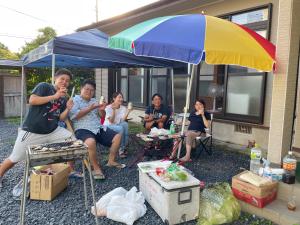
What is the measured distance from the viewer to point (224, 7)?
5602mm

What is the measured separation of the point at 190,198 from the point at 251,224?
69cm

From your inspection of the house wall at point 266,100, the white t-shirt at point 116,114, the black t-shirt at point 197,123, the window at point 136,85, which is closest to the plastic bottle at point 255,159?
the black t-shirt at point 197,123

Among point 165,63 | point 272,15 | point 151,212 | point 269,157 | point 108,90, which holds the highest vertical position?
point 272,15

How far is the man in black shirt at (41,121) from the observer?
298 cm

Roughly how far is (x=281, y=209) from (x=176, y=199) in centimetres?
115

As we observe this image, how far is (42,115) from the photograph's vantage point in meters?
3.08

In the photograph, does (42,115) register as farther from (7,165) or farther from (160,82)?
(160,82)

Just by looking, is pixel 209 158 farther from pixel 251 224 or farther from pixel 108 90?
pixel 108 90

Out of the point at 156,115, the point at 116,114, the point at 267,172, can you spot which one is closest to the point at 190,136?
the point at 156,115

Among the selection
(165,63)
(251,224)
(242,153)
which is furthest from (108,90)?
(251,224)

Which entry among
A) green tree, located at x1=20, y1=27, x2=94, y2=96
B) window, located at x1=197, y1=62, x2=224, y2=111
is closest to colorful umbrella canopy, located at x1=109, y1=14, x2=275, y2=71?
window, located at x1=197, y1=62, x2=224, y2=111

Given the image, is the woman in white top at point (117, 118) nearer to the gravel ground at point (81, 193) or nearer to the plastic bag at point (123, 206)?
the gravel ground at point (81, 193)

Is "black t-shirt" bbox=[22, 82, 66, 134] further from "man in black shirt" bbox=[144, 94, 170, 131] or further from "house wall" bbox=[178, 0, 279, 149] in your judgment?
"house wall" bbox=[178, 0, 279, 149]

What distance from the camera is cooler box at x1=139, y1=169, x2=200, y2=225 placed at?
2.49m
